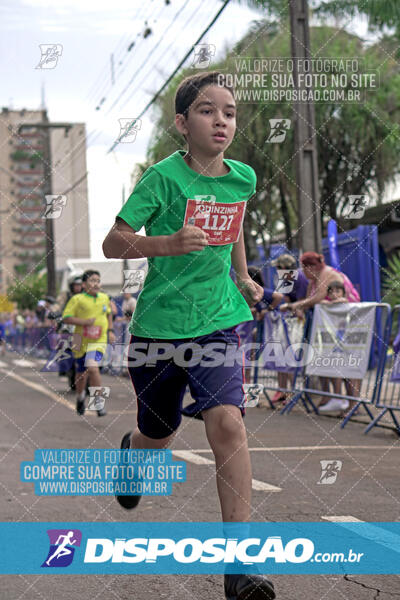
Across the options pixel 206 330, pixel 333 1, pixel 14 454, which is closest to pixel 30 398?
pixel 14 454

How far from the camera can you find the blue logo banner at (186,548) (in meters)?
4.24

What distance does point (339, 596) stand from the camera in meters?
3.77

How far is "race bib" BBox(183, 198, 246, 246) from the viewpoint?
148 inches

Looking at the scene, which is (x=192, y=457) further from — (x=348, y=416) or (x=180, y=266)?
(x=180, y=266)

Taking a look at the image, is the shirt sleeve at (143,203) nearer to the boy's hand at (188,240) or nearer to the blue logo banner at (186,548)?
the boy's hand at (188,240)

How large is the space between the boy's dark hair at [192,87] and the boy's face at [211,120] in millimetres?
24

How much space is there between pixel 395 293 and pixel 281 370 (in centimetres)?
606

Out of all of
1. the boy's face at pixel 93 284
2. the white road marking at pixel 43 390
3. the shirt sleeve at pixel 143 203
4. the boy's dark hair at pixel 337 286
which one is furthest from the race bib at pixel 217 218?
the white road marking at pixel 43 390

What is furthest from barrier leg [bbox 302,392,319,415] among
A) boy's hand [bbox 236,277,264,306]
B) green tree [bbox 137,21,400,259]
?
green tree [bbox 137,21,400,259]

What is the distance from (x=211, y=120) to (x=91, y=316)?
8561 millimetres

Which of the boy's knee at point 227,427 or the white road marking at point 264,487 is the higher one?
the boy's knee at point 227,427

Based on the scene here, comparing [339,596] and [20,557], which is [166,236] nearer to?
[339,596]

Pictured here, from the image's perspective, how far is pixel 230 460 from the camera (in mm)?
3650

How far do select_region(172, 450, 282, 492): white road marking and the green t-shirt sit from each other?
2475 mm
